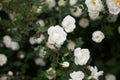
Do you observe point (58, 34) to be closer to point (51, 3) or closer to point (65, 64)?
point (65, 64)

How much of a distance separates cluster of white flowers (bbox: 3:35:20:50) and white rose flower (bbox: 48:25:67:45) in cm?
99

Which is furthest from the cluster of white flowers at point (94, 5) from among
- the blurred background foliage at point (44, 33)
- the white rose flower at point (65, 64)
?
the white rose flower at point (65, 64)

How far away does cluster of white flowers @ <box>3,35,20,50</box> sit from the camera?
3.85 m

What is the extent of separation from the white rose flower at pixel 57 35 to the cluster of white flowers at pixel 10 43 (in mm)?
989

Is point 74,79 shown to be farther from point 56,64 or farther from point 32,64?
point 32,64

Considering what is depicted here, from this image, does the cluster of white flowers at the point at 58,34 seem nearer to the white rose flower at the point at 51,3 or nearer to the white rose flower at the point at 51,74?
the white rose flower at the point at 51,74

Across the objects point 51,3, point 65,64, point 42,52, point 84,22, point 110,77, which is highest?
point 51,3

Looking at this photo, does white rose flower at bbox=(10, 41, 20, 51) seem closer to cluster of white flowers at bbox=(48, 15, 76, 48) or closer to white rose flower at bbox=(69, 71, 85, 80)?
cluster of white flowers at bbox=(48, 15, 76, 48)

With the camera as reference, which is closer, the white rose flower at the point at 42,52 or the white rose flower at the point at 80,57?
the white rose flower at the point at 80,57

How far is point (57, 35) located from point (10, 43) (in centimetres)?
112

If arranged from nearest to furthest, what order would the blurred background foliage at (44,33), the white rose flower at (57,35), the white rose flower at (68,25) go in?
the white rose flower at (57,35) < the white rose flower at (68,25) < the blurred background foliage at (44,33)

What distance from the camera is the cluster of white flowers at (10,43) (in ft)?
12.6

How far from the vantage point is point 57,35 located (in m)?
2.93

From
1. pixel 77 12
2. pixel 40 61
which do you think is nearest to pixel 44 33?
pixel 77 12
